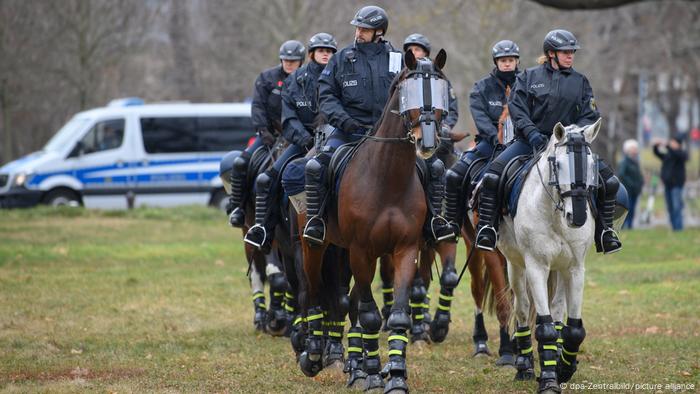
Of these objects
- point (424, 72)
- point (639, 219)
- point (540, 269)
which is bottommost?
point (639, 219)

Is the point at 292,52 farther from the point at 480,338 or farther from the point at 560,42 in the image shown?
the point at 560,42

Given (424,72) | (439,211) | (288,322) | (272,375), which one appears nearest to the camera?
(424,72)

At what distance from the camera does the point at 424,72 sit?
9.87m

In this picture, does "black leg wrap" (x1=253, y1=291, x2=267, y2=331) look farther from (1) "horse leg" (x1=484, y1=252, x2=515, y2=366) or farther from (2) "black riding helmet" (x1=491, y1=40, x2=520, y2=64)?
(2) "black riding helmet" (x1=491, y1=40, x2=520, y2=64)

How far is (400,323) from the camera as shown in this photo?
9.90 metres

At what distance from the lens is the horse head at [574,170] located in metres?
9.82

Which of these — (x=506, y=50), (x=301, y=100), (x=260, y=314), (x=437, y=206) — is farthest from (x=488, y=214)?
(x=260, y=314)

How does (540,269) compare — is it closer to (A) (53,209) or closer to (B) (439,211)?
(B) (439,211)

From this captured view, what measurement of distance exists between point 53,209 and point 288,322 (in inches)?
636

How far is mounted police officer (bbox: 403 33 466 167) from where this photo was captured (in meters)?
12.7

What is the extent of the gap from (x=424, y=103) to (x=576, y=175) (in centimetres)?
136

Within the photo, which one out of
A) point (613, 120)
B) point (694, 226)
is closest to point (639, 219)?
point (694, 226)

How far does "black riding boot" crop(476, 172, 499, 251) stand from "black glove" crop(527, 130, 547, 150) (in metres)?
0.50

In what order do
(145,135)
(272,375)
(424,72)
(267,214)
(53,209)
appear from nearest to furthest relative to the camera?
(424,72) < (272,375) < (267,214) < (53,209) < (145,135)
